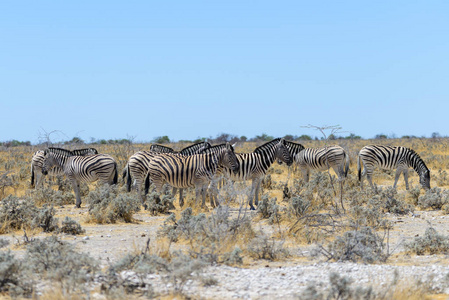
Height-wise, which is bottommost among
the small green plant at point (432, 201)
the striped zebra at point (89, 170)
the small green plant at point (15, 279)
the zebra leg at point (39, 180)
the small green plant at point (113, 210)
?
the small green plant at point (15, 279)

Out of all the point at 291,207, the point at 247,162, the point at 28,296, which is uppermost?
the point at 247,162

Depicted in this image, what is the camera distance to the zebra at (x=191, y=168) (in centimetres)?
1472

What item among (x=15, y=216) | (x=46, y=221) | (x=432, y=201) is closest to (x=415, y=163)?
(x=432, y=201)

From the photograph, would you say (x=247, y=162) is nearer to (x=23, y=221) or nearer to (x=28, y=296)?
(x=23, y=221)

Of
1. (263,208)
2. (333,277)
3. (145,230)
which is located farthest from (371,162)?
(333,277)

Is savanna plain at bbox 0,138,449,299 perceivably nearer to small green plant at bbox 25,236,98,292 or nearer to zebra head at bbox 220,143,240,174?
small green plant at bbox 25,236,98,292

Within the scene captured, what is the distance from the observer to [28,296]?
21.0ft

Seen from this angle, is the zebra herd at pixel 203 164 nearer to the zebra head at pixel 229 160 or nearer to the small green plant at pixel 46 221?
the zebra head at pixel 229 160

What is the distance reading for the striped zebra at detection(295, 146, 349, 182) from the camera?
1925 centimetres

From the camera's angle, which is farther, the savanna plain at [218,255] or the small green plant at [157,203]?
the small green plant at [157,203]

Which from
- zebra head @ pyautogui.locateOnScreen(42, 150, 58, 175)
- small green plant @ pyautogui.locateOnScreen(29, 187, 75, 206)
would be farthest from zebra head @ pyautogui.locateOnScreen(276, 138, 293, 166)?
zebra head @ pyautogui.locateOnScreen(42, 150, 58, 175)

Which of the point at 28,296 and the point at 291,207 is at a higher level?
the point at 291,207

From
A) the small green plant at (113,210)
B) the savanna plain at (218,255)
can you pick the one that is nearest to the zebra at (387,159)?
the savanna plain at (218,255)

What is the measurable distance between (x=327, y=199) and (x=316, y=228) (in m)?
4.18
